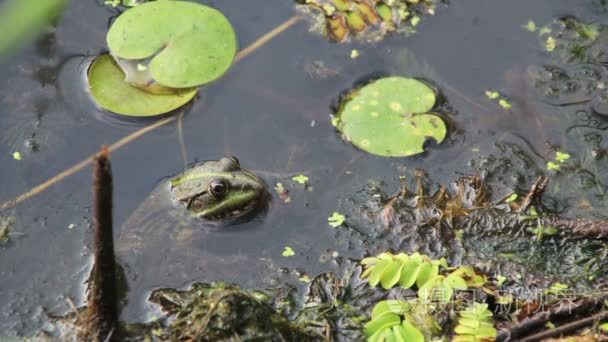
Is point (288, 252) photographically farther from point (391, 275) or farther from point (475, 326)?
point (475, 326)

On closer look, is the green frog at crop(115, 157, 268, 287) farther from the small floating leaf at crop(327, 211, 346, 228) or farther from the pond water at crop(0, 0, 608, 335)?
the small floating leaf at crop(327, 211, 346, 228)

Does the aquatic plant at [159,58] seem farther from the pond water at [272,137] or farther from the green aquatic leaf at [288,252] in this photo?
the green aquatic leaf at [288,252]

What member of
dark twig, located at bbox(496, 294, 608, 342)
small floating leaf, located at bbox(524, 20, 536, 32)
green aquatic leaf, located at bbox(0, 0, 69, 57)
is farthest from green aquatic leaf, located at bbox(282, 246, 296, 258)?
small floating leaf, located at bbox(524, 20, 536, 32)

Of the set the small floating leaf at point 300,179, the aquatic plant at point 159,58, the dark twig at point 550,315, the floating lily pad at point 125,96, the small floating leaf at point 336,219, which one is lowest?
the small floating leaf at point 336,219

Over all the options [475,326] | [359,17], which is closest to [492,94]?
[359,17]

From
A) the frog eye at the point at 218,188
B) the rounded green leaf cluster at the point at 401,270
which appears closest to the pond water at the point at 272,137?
the frog eye at the point at 218,188

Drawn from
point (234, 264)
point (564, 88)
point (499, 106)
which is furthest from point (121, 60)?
point (564, 88)
